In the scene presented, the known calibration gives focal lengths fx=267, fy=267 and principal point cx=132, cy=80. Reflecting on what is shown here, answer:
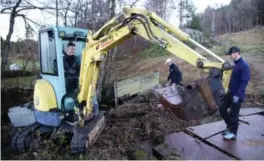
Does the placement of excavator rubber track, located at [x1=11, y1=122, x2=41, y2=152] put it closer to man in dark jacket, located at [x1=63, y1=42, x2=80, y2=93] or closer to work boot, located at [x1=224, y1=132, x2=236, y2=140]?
man in dark jacket, located at [x1=63, y1=42, x2=80, y2=93]

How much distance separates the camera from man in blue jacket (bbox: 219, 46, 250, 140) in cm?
472

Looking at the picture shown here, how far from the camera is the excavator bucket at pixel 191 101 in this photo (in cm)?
563

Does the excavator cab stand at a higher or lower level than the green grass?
lower

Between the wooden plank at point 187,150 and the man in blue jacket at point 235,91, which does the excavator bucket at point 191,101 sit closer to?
the man in blue jacket at point 235,91

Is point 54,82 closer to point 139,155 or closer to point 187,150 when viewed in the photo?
point 139,155

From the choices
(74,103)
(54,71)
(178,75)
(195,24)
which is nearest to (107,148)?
(74,103)

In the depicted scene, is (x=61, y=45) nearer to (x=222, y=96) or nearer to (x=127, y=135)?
(x=127, y=135)

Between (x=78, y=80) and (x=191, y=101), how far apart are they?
2.41 metres

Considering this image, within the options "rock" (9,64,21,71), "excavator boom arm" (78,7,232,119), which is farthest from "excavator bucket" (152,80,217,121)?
"rock" (9,64,21,71)

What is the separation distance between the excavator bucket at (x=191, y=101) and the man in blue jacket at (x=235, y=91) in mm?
572

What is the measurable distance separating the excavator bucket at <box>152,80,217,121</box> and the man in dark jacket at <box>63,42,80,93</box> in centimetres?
207

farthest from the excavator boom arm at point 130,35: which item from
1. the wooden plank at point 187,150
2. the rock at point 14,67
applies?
the rock at point 14,67

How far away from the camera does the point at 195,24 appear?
108 feet

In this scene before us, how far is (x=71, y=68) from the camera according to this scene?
17.9 ft
